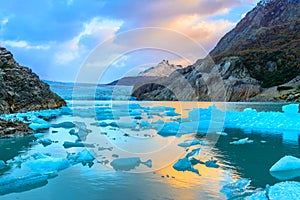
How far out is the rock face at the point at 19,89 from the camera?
4085 centimetres

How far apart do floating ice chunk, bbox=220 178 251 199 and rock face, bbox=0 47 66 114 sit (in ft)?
113

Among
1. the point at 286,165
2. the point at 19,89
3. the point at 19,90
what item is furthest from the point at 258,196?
the point at 19,89

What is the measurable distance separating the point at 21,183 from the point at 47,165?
2.13 meters

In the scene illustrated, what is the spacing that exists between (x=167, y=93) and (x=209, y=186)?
110 m

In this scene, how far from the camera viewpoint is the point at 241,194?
27.5ft

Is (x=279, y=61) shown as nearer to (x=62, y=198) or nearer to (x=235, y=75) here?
(x=235, y=75)

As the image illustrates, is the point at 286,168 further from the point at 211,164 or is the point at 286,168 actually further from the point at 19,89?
the point at 19,89

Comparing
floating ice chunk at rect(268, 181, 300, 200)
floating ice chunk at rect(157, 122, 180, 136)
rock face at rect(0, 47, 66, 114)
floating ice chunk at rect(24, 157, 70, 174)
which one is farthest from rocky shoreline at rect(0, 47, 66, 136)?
floating ice chunk at rect(268, 181, 300, 200)

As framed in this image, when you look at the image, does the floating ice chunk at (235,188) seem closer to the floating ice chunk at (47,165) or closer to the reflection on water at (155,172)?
the reflection on water at (155,172)

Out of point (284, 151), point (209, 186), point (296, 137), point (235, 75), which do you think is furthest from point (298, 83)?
point (209, 186)

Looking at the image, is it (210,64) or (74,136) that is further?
(210,64)

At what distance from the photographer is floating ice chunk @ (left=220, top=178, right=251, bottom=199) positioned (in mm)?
8531

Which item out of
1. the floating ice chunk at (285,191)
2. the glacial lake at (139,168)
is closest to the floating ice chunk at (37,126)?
the glacial lake at (139,168)

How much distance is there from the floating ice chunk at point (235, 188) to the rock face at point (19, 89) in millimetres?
34432
